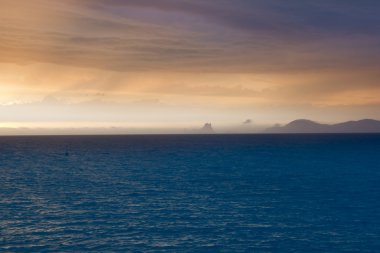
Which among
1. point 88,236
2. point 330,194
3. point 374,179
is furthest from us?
point 374,179

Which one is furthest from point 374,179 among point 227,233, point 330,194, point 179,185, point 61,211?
point 61,211

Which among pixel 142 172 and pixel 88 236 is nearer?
pixel 88 236

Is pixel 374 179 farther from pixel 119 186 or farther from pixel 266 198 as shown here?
pixel 119 186

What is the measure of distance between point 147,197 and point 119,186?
16.7 metres

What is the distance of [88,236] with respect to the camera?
4947cm

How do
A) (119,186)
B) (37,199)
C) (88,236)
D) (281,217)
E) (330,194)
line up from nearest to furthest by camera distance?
(88,236) → (281,217) → (37,199) → (330,194) → (119,186)

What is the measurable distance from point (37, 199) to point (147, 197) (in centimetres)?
1858

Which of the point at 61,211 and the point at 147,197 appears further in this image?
the point at 147,197

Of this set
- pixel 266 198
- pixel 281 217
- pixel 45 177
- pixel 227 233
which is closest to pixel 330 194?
pixel 266 198

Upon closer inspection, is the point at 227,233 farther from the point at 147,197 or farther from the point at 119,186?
the point at 119,186

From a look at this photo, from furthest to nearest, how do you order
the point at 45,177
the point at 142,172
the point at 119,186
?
the point at 142,172, the point at 45,177, the point at 119,186

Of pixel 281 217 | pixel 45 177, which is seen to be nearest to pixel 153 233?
pixel 281 217

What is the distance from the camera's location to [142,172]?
118250 millimetres

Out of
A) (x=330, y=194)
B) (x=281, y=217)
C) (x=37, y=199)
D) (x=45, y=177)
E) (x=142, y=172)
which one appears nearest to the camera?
(x=281, y=217)
